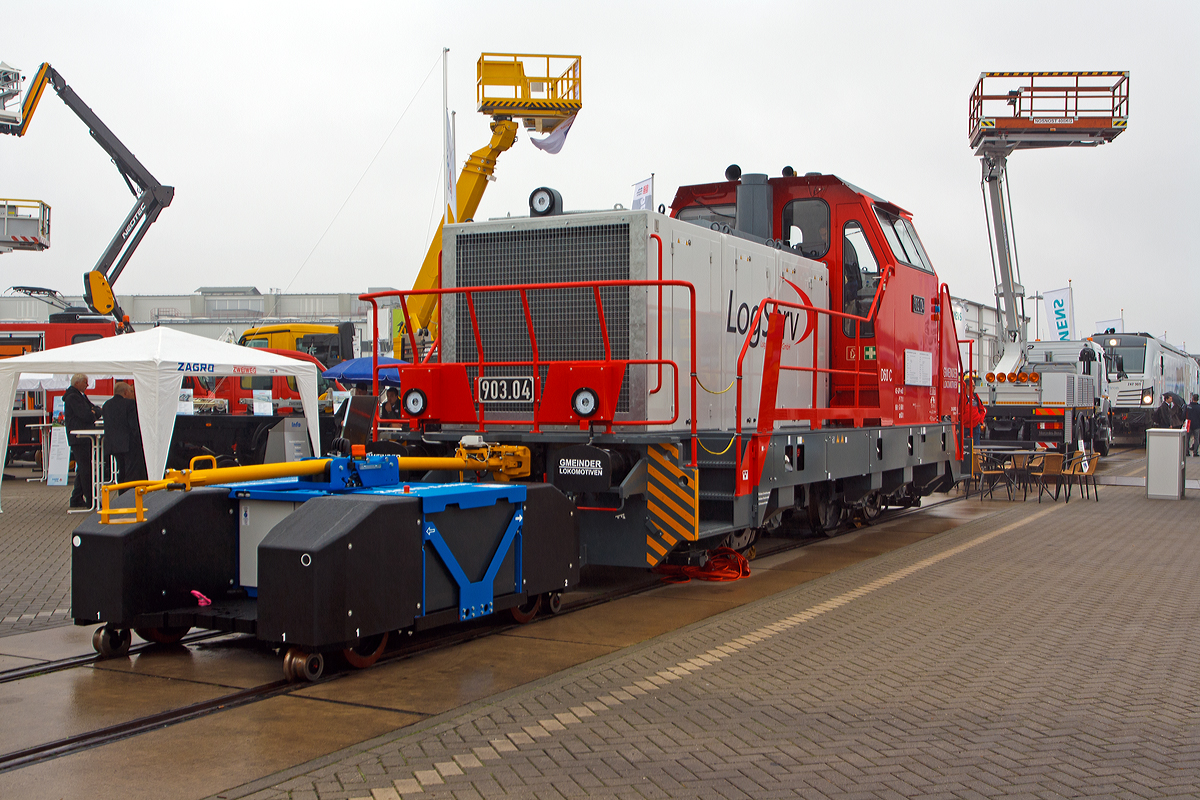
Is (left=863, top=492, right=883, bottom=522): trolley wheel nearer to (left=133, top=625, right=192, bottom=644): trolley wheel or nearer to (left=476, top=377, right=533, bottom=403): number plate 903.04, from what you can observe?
(left=476, top=377, right=533, bottom=403): number plate 903.04

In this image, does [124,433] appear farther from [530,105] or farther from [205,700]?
[530,105]

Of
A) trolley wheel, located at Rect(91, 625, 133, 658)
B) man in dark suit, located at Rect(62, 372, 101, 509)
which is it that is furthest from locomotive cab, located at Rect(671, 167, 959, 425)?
man in dark suit, located at Rect(62, 372, 101, 509)

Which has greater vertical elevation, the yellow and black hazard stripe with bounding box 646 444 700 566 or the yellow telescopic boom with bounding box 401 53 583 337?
the yellow telescopic boom with bounding box 401 53 583 337

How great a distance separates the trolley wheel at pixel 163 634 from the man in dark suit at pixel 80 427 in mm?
8806

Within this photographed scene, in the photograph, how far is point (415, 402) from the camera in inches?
331

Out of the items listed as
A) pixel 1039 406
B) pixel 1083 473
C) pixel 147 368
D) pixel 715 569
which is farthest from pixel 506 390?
pixel 1039 406

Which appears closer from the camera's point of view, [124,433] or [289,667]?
[289,667]

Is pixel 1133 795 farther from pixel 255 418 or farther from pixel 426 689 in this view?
pixel 255 418

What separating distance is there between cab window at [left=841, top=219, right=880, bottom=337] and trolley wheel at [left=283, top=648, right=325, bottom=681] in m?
7.33

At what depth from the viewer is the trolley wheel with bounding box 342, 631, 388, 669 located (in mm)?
5680

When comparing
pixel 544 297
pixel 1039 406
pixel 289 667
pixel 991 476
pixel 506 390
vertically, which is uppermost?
pixel 544 297

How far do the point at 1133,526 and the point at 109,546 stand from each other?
1215cm

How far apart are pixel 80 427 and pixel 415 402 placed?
8.93 metres

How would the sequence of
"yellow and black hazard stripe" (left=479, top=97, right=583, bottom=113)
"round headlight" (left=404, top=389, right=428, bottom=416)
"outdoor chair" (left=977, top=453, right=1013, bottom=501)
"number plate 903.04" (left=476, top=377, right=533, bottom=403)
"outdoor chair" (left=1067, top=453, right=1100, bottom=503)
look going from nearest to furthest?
"number plate 903.04" (left=476, top=377, right=533, bottom=403), "round headlight" (left=404, top=389, right=428, bottom=416), "outdoor chair" (left=1067, top=453, right=1100, bottom=503), "outdoor chair" (left=977, top=453, right=1013, bottom=501), "yellow and black hazard stripe" (left=479, top=97, right=583, bottom=113)
